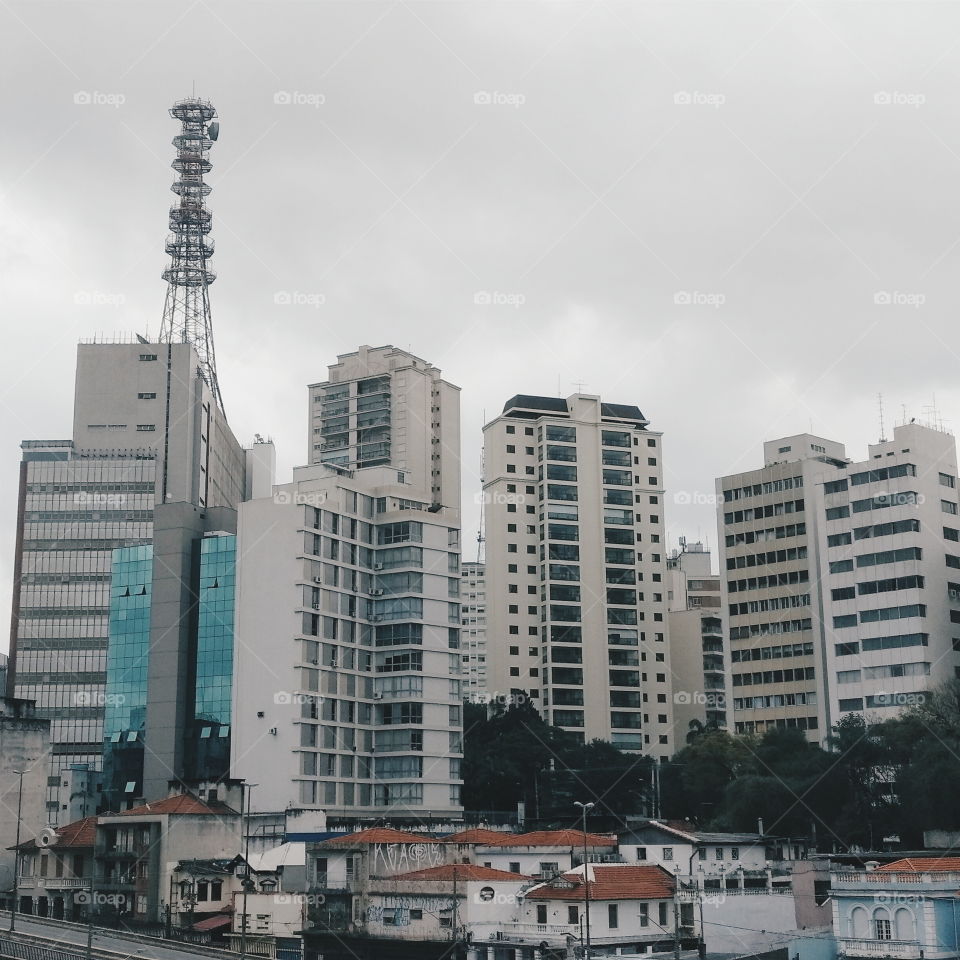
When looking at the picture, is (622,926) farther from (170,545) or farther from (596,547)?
(596,547)

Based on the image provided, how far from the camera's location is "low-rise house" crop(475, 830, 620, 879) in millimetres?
78188

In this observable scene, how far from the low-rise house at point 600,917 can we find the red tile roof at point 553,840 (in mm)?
7105

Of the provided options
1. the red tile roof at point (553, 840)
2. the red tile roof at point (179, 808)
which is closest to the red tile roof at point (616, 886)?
the red tile roof at point (553, 840)

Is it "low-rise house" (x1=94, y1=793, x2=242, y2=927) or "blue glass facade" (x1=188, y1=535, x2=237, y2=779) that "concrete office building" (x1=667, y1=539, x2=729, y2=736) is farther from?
"low-rise house" (x1=94, y1=793, x2=242, y2=927)

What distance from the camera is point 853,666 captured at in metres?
123

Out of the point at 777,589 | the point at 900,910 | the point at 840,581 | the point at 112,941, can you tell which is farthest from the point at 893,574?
the point at 112,941

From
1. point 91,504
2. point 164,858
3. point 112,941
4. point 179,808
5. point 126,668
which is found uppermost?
point 91,504

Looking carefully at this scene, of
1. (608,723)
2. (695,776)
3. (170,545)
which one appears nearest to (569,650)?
(608,723)

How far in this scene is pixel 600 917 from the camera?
68.3m

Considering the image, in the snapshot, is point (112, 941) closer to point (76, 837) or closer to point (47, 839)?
point (76, 837)

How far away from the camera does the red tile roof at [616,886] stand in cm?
6881

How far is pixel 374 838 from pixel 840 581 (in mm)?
61670

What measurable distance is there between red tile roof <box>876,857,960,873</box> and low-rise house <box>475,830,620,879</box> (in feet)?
60.8

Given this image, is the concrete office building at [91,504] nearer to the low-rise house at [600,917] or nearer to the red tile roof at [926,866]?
the low-rise house at [600,917]
